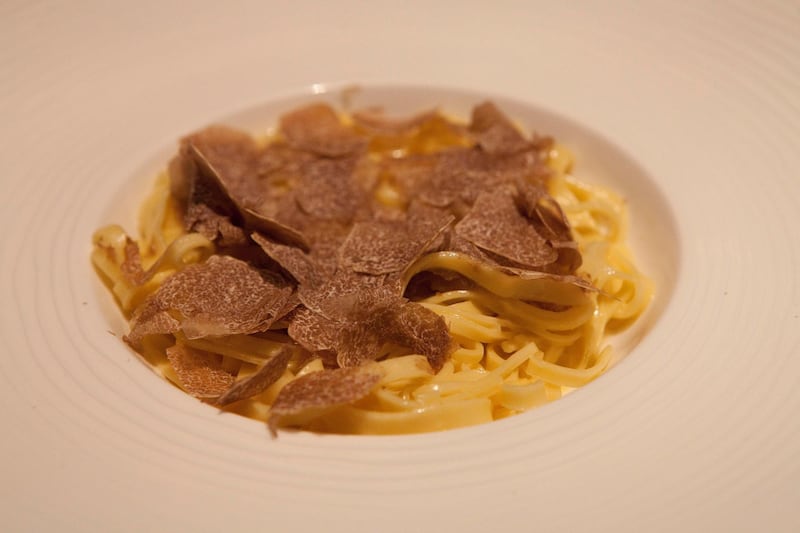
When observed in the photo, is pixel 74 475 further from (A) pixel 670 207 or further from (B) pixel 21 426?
(A) pixel 670 207

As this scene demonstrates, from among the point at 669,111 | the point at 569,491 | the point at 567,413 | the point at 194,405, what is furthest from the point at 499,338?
the point at 669,111

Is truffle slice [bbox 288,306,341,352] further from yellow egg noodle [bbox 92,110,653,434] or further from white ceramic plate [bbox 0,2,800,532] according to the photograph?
white ceramic plate [bbox 0,2,800,532]

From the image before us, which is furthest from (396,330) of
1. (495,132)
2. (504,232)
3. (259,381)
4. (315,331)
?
(495,132)

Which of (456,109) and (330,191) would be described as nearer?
(330,191)

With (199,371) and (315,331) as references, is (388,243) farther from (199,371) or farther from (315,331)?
(199,371)

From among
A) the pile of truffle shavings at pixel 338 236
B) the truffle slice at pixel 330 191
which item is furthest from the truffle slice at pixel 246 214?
the truffle slice at pixel 330 191

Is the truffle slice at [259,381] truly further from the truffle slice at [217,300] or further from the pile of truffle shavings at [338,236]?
→ the truffle slice at [217,300]

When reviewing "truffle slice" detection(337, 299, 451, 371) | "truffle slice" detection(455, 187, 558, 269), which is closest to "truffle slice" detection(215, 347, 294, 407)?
"truffle slice" detection(337, 299, 451, 371)
